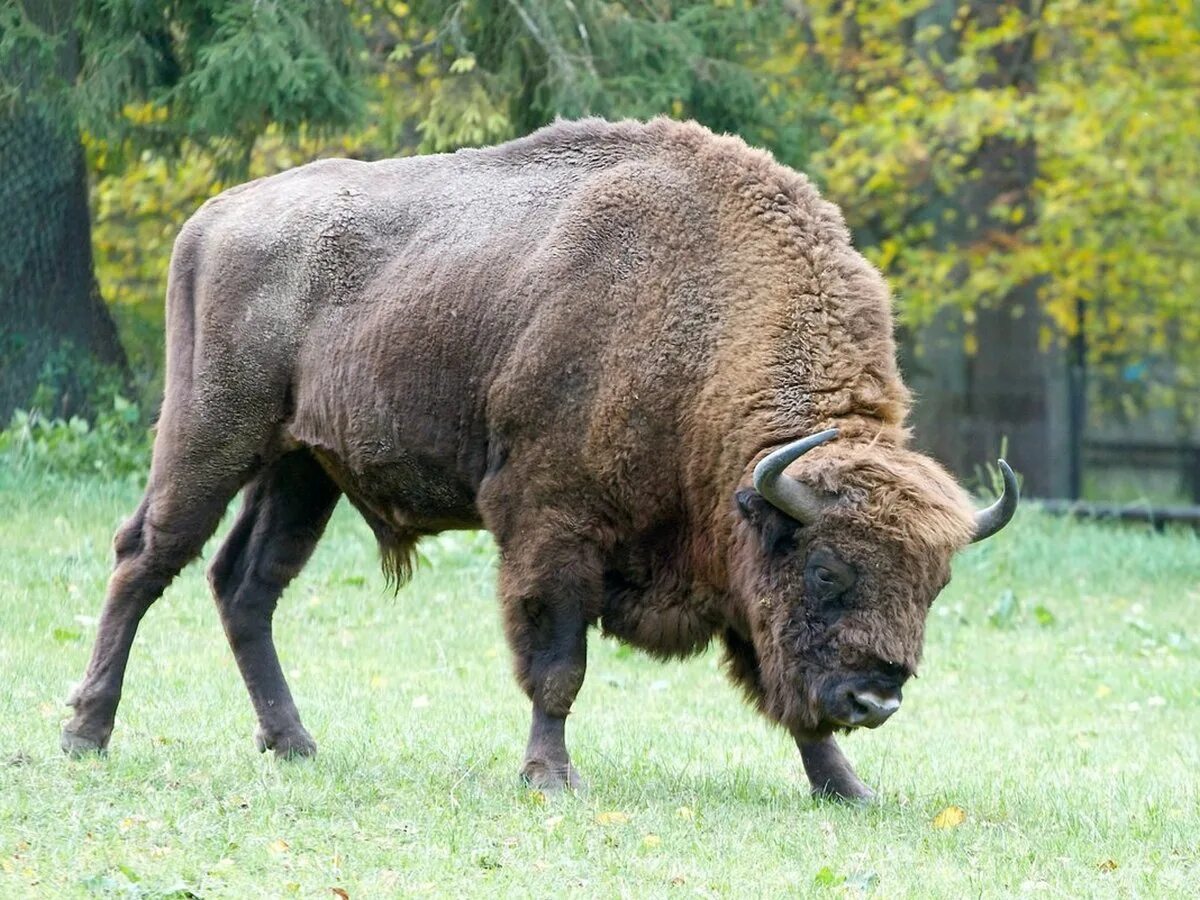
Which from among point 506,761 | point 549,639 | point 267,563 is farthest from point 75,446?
point 549,639

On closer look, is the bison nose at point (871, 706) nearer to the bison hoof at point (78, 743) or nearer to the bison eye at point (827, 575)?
the bison eye at point (827, 575)

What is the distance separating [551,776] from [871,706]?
1.29m

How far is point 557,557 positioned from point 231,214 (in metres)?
2.24

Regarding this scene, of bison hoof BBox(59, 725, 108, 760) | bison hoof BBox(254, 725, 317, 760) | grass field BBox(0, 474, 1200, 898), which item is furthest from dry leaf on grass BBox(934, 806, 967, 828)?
bison hoof BBox(59, 725, 108, 760)

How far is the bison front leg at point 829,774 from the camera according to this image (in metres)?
6.73

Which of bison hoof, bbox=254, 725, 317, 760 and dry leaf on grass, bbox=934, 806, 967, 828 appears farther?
bison hoof, bbox=254, 725, 317, 760

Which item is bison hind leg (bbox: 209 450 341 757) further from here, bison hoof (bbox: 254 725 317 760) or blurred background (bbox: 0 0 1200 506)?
blurred background (bbox: 0 0 1200 506)

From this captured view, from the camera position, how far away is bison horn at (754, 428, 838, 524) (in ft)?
19.8

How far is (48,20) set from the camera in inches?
536

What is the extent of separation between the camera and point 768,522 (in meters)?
6.22

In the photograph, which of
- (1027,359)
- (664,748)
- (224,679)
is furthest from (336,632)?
(1027,359)

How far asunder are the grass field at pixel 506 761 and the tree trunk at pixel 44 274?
2.02m

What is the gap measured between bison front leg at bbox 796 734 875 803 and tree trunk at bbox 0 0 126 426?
10208mm

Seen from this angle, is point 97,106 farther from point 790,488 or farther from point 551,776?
point 790,488
